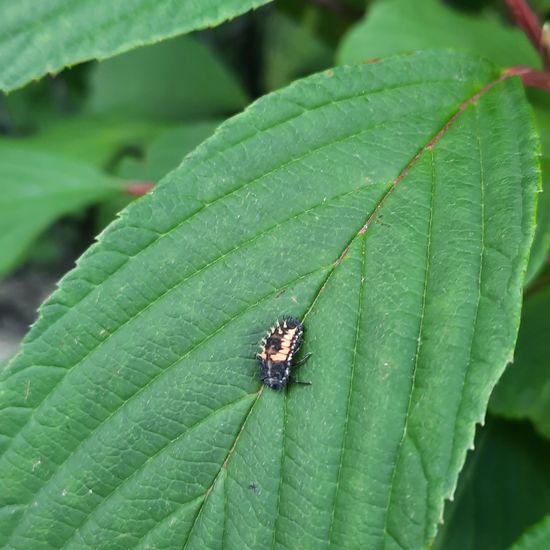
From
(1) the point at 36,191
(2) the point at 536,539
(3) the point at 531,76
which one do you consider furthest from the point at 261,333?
(1) the point at 36,191

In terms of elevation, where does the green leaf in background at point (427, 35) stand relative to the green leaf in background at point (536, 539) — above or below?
above

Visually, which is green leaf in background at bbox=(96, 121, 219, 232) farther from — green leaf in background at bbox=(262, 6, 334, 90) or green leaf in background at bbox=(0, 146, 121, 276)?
green leaf in background at bbox=(262, 6, 334, 90)

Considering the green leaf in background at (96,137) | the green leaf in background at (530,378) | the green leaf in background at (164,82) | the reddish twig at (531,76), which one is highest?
the green leaf in background at (164,82)

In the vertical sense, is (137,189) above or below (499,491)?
above

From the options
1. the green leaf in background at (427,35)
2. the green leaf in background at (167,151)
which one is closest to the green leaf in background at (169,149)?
the green leaf in background at (167,151)

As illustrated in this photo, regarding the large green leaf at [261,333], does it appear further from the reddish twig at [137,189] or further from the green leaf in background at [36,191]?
the green leaf in background at [36,191]

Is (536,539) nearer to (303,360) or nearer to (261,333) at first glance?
(303,360)

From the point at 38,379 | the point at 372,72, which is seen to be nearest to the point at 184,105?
the point at 372,72

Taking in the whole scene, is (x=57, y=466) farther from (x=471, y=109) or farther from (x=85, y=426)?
(x=471, y=109)
